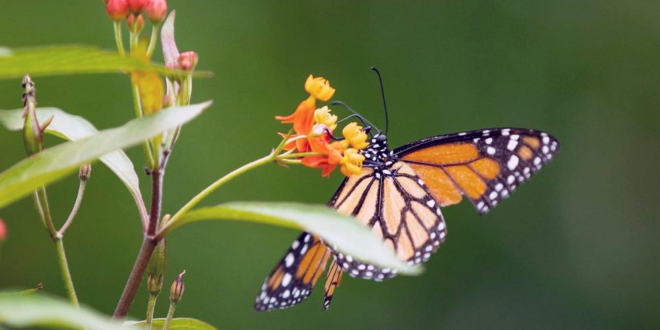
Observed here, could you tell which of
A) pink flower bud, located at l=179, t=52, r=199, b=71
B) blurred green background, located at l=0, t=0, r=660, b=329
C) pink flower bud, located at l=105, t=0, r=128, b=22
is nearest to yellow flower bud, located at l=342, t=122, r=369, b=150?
pink flower bud, located at l=179, t=52, r=199, b=71

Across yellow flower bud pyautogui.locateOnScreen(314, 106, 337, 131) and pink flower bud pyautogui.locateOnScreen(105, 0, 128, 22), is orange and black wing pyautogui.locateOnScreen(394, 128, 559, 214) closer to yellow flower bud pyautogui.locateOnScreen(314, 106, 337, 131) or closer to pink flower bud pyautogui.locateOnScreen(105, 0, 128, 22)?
yellow flower bud pyautogui.locateOnScreen(314, 106, 337, 131)

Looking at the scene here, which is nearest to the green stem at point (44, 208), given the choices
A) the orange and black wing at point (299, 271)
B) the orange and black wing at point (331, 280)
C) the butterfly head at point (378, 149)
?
the orange and black wing at point (299, 271)

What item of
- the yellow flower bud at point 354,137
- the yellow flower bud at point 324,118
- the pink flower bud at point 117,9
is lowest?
the yellow flower bud at point 354,137

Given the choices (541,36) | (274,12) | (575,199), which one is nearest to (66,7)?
(274,12)

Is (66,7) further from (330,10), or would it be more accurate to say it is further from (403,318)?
(403,318)

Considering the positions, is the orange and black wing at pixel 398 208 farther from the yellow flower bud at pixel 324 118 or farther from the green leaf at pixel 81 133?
the green leaf at pixel 81 133
